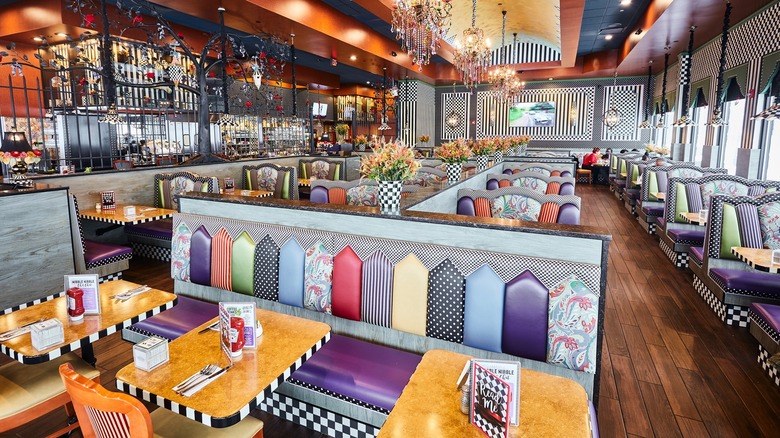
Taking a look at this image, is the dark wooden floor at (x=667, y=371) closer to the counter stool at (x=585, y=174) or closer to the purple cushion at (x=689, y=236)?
the purple cushion at (x=689, y=236)

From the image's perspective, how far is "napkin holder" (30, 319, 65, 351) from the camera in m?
1.92

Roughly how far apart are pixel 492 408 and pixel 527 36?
14.7m

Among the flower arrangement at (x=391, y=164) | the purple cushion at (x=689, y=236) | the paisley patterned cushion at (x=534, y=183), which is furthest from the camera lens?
the paisley patterned cushion at (x=534, y=183)

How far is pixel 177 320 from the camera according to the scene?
2818mm

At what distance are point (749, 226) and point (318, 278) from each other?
3.81 metres

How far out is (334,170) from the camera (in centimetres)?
848

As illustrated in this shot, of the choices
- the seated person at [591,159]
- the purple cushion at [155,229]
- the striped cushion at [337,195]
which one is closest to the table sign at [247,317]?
the striped cushion at [337,195]

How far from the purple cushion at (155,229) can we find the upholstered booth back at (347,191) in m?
1.87

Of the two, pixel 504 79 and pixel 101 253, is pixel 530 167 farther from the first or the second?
pixel 101 253

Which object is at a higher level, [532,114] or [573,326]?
[532,114]

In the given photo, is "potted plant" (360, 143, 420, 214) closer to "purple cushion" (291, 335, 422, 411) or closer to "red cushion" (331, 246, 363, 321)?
"red cushion" (331, 246, 363, 321)

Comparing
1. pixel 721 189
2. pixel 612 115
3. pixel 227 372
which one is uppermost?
pixel 612 115

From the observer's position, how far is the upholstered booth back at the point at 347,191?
4.29 meters

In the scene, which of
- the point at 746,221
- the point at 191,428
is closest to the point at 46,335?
the point at 191,428
